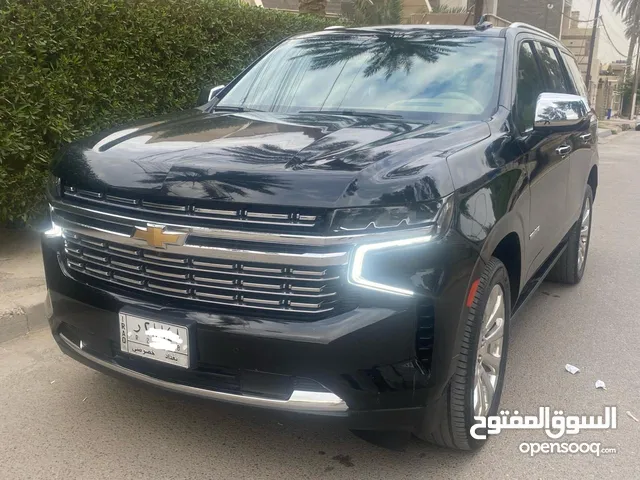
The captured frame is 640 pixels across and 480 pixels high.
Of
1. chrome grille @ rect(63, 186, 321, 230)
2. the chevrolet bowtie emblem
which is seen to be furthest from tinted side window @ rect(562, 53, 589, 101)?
the chevrolet bowtie emblem

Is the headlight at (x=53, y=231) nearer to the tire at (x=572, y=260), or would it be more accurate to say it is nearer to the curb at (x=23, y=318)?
the curb at (x=23, y=318)

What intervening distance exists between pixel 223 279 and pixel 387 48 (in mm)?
2080

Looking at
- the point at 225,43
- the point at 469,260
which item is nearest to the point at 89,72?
the point at 225,43

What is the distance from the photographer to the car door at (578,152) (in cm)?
445

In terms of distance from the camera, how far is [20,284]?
4.61m

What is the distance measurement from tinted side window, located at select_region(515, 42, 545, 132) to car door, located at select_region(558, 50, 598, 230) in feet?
1.63

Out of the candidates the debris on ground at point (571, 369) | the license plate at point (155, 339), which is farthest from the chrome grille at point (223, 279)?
the debris on ground at point (571, 369)

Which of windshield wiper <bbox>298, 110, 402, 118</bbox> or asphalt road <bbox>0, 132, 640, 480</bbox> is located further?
windshield wiper <bbox>298, 110, 402, 118</bbox>

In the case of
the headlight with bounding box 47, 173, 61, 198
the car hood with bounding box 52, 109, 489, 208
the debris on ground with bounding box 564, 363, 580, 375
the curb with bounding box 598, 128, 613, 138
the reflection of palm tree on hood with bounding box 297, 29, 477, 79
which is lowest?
the curb with bounding box 598, 128, 613, 138

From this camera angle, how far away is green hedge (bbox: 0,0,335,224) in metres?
4.67

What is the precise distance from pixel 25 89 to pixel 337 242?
11.5 ft

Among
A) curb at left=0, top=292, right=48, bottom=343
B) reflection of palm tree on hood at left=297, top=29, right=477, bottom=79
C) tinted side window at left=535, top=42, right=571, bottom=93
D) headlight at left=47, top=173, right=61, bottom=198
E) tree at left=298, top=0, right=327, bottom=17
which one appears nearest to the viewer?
headlight at left=47, top=173, right=61, bottom=198

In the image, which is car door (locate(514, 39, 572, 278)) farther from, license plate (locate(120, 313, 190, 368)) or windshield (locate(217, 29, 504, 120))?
license plate (locate(120, 313, 190, 368))

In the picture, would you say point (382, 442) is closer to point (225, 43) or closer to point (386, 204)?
point (386, 204)
